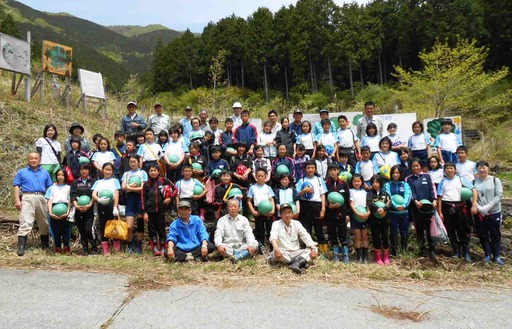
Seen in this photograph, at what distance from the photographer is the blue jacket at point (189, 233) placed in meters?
5.97

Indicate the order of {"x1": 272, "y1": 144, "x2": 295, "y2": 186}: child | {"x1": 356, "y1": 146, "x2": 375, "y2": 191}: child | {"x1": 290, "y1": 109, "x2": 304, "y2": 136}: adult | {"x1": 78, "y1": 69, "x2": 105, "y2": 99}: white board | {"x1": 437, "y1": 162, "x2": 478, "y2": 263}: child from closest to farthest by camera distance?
{"x1": 437, "y1": 162, "x2": 478, "y2": 263}: child
{"x1": 356, "y1": 146, "x2": 375, "y2": 191}: child
{"x1": 272, "y1": 144, "x2": 295, "y2": 186}: child
{"x1": 290, "y1": 109, "x2": 304, "y2": 136}: adult
{"x1": 78, "y1": 69, "x2": 105, "y2": 99}: white board

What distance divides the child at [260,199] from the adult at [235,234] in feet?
1.45

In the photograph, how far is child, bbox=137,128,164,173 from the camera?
725 centimetres

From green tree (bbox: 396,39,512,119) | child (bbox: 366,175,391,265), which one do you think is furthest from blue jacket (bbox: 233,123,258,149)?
green tree (bbox: 396,39,512,119)

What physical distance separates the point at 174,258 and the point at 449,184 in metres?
5.02

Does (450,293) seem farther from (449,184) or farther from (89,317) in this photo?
(89,317)

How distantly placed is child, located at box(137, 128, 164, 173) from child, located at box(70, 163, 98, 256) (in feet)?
3.29

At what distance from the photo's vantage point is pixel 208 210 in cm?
715

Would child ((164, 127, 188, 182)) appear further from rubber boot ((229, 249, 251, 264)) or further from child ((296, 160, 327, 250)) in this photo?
child ((296, 160, 327, 250))

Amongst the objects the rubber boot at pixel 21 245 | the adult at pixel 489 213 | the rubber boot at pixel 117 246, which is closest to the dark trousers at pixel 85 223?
the rubber boot at pixel 117 246

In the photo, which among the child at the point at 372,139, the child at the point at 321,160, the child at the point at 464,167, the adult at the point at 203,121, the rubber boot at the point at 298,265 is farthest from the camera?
the adult at the point at 203,121

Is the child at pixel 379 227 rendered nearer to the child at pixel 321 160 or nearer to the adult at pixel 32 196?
the child at pixel 321 160

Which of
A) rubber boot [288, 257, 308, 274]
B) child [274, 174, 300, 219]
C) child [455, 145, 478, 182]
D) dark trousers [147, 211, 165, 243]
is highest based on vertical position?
child [455, 145, 478, 182]

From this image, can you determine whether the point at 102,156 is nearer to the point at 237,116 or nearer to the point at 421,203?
the point at 237,116
